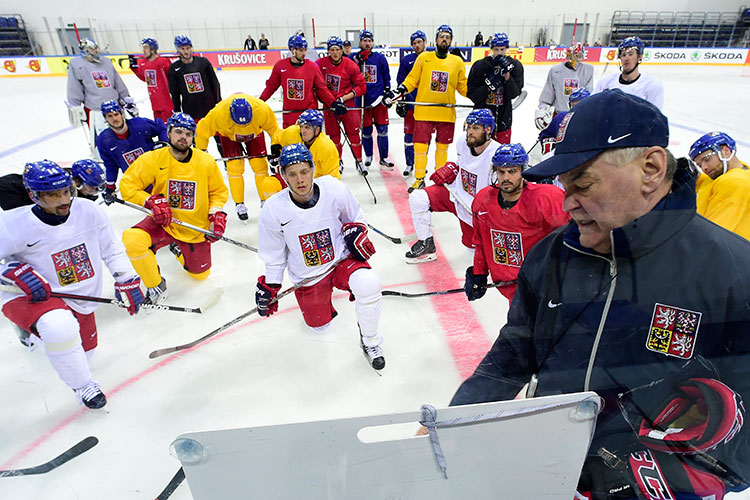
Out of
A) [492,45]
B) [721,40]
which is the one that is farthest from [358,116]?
[721,40]

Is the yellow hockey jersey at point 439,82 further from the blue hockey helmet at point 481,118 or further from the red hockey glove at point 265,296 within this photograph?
the red hockey glove at point 265,296

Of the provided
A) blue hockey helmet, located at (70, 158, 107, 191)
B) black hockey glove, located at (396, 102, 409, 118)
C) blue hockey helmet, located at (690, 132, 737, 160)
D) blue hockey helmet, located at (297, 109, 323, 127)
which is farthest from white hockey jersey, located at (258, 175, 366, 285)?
black hockey glove, located at (396, 102, 409, 118)

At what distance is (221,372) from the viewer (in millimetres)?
2348

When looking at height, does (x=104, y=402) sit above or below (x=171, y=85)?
below

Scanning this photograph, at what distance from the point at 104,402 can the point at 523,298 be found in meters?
2.08

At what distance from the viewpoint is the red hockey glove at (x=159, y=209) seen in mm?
2945

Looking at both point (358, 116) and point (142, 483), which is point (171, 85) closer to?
point (358, 116)

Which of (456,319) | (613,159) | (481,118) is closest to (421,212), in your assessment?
(481,118)

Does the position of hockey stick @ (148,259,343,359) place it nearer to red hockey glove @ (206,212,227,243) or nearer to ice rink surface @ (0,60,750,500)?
ice rink surface @ (0,60,750,500)

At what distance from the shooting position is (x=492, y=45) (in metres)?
4.39

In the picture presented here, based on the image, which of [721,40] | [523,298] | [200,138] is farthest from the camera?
[721,40]

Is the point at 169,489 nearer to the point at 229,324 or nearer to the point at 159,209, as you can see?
the point at 229,324

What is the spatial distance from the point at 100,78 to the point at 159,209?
3.34m

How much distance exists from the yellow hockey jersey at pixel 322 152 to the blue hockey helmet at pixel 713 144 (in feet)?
8.49
